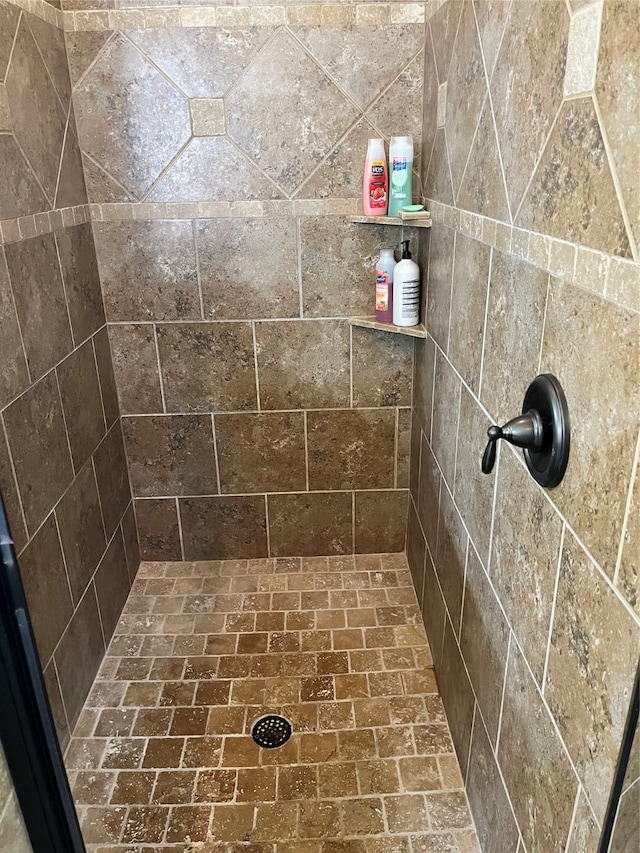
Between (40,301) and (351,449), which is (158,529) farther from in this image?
→ (40,301)

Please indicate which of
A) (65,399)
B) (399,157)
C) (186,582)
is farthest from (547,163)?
(186,582)

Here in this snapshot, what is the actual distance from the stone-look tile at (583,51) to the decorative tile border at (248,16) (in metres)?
1.08

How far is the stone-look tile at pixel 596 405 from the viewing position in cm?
69

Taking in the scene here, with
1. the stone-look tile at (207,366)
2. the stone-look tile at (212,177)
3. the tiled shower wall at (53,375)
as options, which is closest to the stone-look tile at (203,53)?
the stone-look tile at (212,177)

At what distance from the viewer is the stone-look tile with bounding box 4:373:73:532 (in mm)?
1376

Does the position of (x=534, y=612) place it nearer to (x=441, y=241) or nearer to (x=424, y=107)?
(x=441, y=241)

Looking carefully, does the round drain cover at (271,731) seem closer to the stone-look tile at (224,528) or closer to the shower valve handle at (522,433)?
the stone-look tile at (224,528)

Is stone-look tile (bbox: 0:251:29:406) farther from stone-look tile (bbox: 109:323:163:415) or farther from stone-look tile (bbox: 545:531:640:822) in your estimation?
stone-look tile (bbox: 545:531:640:822)

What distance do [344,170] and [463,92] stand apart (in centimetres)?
57

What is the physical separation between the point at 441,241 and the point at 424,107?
48cm

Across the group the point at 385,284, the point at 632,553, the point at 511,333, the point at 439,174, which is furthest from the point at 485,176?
the point at 632,553

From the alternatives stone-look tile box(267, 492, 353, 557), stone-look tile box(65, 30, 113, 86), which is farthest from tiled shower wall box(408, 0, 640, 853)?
stone-look tile box(65, 30, 113, 86)

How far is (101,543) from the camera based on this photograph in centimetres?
186

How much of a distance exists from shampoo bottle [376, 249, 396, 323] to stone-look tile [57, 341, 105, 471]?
0.87 m
